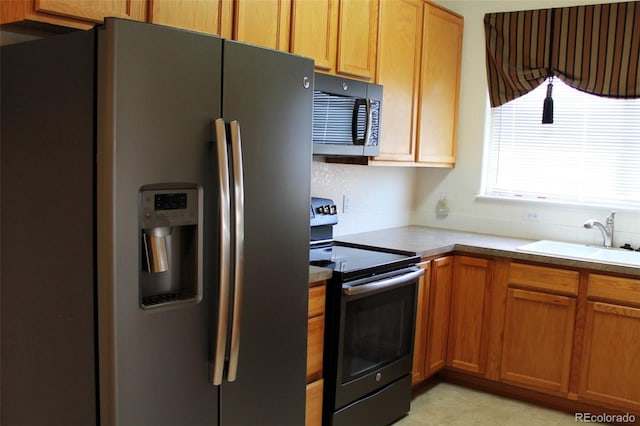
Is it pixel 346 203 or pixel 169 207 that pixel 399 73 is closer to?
pixel 346 203

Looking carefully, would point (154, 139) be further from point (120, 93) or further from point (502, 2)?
point (502, 2)

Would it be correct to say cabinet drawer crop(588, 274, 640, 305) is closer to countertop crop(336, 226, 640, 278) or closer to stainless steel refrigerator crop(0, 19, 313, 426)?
countertop crop(336, 226, 640, 278)

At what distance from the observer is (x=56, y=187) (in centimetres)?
177

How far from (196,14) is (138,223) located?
942 millimetres

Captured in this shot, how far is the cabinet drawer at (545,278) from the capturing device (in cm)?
345

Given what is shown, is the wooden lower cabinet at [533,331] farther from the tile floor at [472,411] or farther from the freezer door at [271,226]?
the freezer door at [271,226]

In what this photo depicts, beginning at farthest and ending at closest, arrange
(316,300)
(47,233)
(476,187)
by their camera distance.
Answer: (476,187) < (316,300) < (47,233)

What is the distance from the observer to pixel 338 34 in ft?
10.2

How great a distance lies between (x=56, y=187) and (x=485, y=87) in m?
3.24

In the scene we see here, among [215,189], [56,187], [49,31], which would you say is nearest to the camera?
[56,187]

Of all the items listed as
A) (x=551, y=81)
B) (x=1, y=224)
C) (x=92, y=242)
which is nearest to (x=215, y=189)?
(x=92, y=242)

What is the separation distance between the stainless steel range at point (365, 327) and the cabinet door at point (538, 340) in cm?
68

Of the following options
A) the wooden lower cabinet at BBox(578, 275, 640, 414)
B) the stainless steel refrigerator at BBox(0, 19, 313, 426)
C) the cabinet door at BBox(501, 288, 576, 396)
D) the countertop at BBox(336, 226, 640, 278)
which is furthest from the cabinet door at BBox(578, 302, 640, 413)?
the stainless steel refrigerator at BBox(0, 19, 313, 426)

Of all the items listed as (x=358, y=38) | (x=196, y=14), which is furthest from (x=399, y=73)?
(x=196, y=14)
